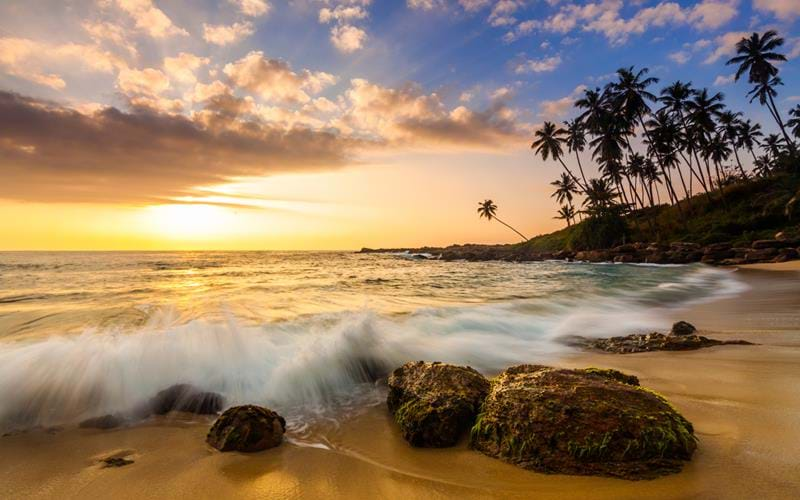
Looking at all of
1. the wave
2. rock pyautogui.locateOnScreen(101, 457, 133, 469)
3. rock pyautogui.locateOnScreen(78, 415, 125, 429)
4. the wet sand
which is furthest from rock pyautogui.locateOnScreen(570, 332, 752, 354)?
rock pyautogui.locateOnScreen(78, 415, 125, 429)

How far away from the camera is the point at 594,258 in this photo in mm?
45719

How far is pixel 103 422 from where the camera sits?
435 centimetres

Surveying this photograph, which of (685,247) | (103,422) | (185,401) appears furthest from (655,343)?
(685,247)

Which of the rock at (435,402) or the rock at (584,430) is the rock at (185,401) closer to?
the rock at (435,402)

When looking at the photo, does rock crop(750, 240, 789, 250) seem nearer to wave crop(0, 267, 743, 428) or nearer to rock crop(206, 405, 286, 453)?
wave crop(0, 267, 743, 428)

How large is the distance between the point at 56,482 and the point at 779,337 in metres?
10.3

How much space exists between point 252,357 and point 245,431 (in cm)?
283

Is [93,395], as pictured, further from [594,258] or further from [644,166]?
[644,166]

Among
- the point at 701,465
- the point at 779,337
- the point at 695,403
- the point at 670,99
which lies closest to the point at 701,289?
the point at 779,337

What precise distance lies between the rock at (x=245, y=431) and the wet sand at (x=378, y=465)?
0.08 m

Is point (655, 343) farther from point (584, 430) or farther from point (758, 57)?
point (758, 57)

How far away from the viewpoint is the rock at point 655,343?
684cm

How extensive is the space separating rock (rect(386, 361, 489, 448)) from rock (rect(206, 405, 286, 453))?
1.20 metres

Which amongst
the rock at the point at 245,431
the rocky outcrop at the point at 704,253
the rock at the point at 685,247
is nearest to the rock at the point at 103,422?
the rock at the point at 245,431
